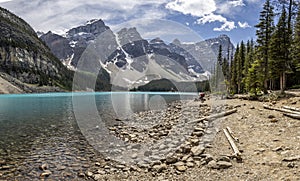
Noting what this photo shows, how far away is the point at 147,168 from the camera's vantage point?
11.1 meters

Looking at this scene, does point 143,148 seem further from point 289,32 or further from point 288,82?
point 288,82

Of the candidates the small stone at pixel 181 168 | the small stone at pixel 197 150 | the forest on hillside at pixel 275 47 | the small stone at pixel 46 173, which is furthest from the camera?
the forest on hillside at pixel 275 47

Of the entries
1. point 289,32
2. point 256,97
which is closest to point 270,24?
point 289,32

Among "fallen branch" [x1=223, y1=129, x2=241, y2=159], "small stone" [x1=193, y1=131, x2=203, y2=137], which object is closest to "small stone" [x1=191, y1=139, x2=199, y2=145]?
"small stone" [x1=193, y1=131, x2=203, y2=137]

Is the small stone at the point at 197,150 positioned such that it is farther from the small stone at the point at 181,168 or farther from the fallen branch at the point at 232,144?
the fallen branch at the point at 232,144

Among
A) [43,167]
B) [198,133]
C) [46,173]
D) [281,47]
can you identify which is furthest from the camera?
[281,47]

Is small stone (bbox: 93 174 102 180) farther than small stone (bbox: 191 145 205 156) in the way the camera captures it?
No

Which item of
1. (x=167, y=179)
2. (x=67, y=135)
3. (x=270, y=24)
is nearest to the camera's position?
(x=167, y=179)

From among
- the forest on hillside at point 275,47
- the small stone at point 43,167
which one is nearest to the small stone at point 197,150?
the small stone at point 43,167

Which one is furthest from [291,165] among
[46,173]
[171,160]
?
[46,173]

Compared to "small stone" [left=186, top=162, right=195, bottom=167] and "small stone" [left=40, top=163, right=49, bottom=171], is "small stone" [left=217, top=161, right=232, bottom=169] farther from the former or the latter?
"small stone" [left=40, top=163, right=49, bottom=171]

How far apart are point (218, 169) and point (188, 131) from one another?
24.6ft

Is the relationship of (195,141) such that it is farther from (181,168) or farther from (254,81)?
(254,81)

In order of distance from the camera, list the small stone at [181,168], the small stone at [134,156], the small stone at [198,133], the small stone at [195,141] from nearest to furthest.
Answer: the small stone at [181,168]
the small stone at [134,156]
the small stone at [195,141]
the small stone at [198,133]
